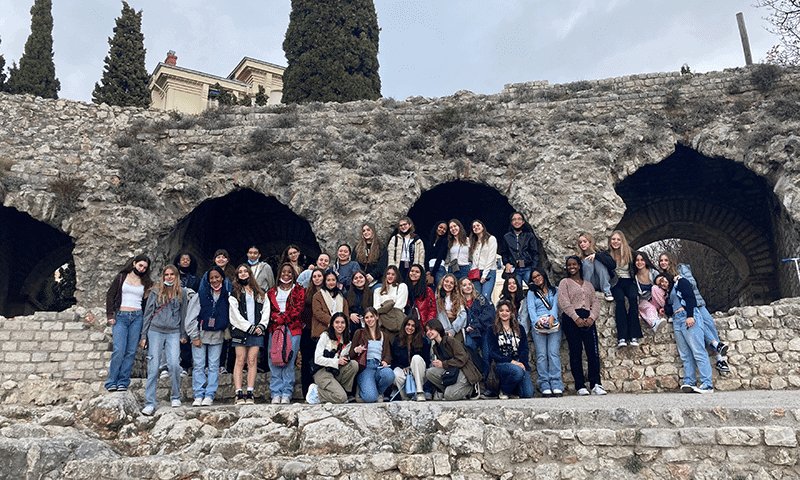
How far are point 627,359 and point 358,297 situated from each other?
12.0 ft

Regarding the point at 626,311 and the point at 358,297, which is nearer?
the point at 358,297

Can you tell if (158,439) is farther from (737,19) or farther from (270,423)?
(737,19)

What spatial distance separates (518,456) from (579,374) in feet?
8.51

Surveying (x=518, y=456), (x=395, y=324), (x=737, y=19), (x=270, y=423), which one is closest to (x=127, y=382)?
(x=270, y=423)

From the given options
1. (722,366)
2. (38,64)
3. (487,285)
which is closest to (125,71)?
(38,64)

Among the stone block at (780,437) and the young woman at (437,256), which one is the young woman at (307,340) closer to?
the young woman at (437,256)

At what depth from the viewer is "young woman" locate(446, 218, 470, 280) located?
319 inches

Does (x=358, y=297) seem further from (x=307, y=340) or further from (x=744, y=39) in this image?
(x=744, y=39)

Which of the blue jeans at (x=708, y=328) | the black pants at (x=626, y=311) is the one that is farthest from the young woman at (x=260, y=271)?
the blue jeans at (x=708, y=328)

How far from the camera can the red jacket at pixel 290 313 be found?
6.56 meters

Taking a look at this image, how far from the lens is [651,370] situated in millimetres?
7363

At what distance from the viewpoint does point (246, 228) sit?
14.4 m

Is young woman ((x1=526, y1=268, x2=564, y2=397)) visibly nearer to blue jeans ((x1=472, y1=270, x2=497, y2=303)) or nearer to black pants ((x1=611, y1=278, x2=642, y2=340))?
blue jeans ((x1=472, y1=270, x2=497, y2=303))

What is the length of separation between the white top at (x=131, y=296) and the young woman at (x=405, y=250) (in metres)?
3.24
